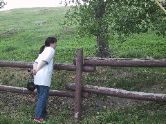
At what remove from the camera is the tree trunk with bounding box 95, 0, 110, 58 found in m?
20.7

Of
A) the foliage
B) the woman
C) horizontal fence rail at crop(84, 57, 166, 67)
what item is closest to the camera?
horizontal fence rail at crop(84, 57, 166, 67)

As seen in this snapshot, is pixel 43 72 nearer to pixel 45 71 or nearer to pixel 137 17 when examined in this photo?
pixel 45 71

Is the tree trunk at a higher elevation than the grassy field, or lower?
higher

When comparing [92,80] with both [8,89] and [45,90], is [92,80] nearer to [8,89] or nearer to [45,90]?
[8,89]

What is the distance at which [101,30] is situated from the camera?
21.0 meters

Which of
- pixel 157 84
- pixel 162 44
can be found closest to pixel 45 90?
pixel 157 84

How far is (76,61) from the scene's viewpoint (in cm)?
1309

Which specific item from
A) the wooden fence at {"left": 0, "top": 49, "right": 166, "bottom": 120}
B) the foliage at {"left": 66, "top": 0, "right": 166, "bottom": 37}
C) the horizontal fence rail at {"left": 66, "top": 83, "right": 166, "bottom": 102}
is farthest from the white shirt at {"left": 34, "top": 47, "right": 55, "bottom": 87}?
the foliage at {"left": 66, "top": 0, "right": 166, "bottom": 37}

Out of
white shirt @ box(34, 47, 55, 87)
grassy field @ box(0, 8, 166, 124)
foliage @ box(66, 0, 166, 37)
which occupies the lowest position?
grassy field @ box(0, 8, 166, 124)

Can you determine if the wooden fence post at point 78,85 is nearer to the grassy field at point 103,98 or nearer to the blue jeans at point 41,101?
the grassy field at point 103,98

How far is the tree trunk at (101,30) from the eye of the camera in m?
20.7

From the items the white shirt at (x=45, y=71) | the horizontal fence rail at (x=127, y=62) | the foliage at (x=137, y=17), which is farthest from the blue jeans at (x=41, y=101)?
the foliage at (x=137, y=17)

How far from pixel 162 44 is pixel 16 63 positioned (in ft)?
55.7

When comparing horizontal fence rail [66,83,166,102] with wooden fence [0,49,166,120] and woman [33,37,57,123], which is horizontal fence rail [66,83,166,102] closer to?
wooden fence [0,49,166,120]
